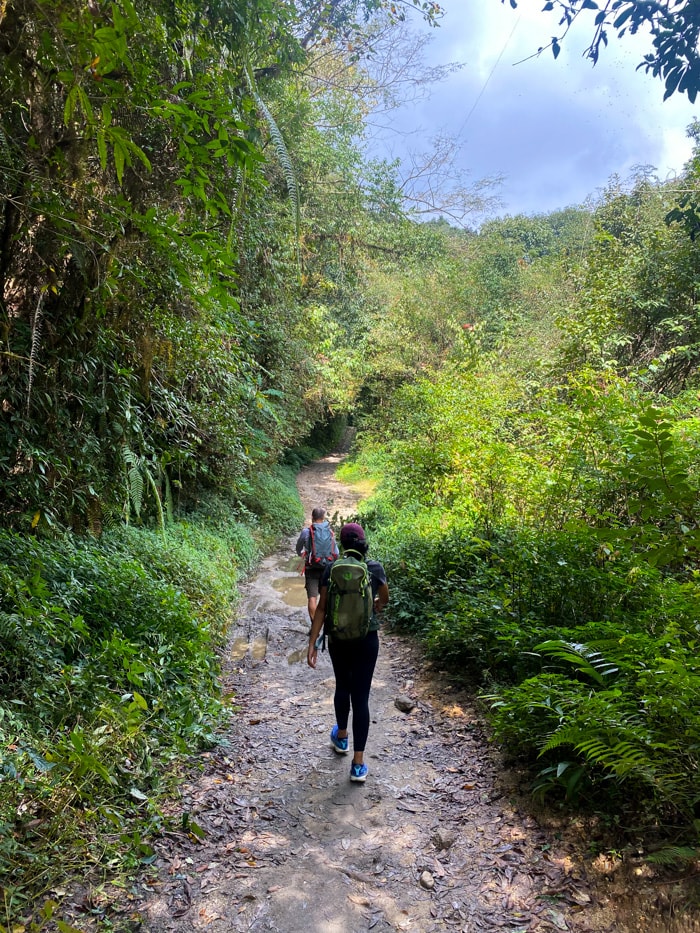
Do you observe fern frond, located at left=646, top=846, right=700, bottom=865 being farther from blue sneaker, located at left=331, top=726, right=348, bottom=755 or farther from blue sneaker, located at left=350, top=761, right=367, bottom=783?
blue sneaker, located at left=331, top=726, right=348, bottom=755

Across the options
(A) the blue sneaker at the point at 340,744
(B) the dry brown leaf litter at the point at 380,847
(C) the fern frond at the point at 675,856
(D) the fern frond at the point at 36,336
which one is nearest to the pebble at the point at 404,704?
(B) the dry brown leaf litter at the point at 380,847

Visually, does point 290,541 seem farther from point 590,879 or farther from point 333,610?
point 590,879

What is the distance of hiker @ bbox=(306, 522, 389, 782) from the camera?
390cm

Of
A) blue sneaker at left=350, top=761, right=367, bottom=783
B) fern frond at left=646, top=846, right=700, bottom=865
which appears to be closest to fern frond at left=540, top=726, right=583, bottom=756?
fern frond at left=646, top=846, right=700, bottom=865

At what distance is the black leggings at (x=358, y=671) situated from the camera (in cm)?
395

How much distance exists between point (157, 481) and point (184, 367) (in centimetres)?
197

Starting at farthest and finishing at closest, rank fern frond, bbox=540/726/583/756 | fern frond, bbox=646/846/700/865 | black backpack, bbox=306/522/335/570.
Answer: black backpack, bbox=306/522/335/570 → fern frond, bbox=540/726/583/756 → fern frond, bbox=646/846/700/865

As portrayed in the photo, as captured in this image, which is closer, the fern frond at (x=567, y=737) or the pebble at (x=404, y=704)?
the fern frond at (x=567, y=737)

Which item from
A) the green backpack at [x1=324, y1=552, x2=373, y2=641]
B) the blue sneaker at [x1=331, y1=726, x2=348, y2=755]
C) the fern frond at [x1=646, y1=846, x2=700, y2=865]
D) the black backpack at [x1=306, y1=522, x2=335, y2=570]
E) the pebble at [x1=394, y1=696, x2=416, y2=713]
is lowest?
the pebble at [x1=394, y1=696, x2=416, y2=713]

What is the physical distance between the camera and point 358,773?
4.05 meters

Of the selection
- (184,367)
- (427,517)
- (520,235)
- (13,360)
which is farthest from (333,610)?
(520,235)

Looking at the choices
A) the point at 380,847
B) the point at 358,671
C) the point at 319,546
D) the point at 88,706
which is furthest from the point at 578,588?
the point at 88,706

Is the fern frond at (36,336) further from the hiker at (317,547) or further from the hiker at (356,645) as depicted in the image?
the hiker at (317,547)

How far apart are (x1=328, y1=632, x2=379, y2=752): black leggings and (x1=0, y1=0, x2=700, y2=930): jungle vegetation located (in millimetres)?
1085
